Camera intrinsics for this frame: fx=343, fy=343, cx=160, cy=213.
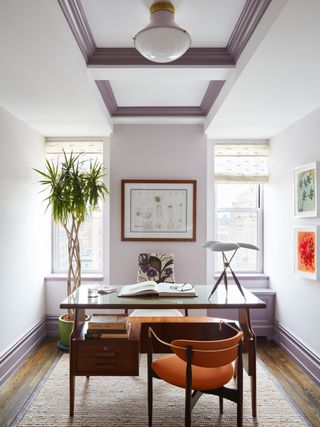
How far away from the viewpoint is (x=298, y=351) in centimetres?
330

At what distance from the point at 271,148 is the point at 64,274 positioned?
2949 mm

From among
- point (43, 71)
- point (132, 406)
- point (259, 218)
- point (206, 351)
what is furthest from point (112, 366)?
point (259, 218)

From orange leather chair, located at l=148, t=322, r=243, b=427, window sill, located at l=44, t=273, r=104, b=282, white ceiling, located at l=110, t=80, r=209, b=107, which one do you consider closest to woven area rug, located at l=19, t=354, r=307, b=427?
orange leather chair, located at l=148, t=322, r=243, b=427

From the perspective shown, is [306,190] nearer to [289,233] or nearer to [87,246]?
[289,233]

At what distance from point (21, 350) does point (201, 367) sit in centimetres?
207

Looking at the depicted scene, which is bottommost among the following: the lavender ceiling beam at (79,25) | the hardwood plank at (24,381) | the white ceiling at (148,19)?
the hardwood plank at (24,381)

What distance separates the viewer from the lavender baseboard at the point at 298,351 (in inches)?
117

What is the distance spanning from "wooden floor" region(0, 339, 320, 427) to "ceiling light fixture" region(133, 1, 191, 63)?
8.35 feet

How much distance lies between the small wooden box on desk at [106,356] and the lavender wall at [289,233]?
1.70 m

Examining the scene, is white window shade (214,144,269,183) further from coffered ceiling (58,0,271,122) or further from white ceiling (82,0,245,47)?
white ceiling (82,0,245,47)

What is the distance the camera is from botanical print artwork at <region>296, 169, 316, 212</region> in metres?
3.04

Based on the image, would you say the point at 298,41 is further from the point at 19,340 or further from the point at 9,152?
the point at 19,340

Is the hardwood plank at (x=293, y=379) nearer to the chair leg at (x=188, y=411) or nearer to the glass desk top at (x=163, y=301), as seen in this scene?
the glass desk top at (x=163, y=301)

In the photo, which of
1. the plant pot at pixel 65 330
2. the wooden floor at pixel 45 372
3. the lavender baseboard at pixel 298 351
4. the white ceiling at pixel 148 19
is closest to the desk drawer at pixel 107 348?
the wooden floor at pixel 45 372
